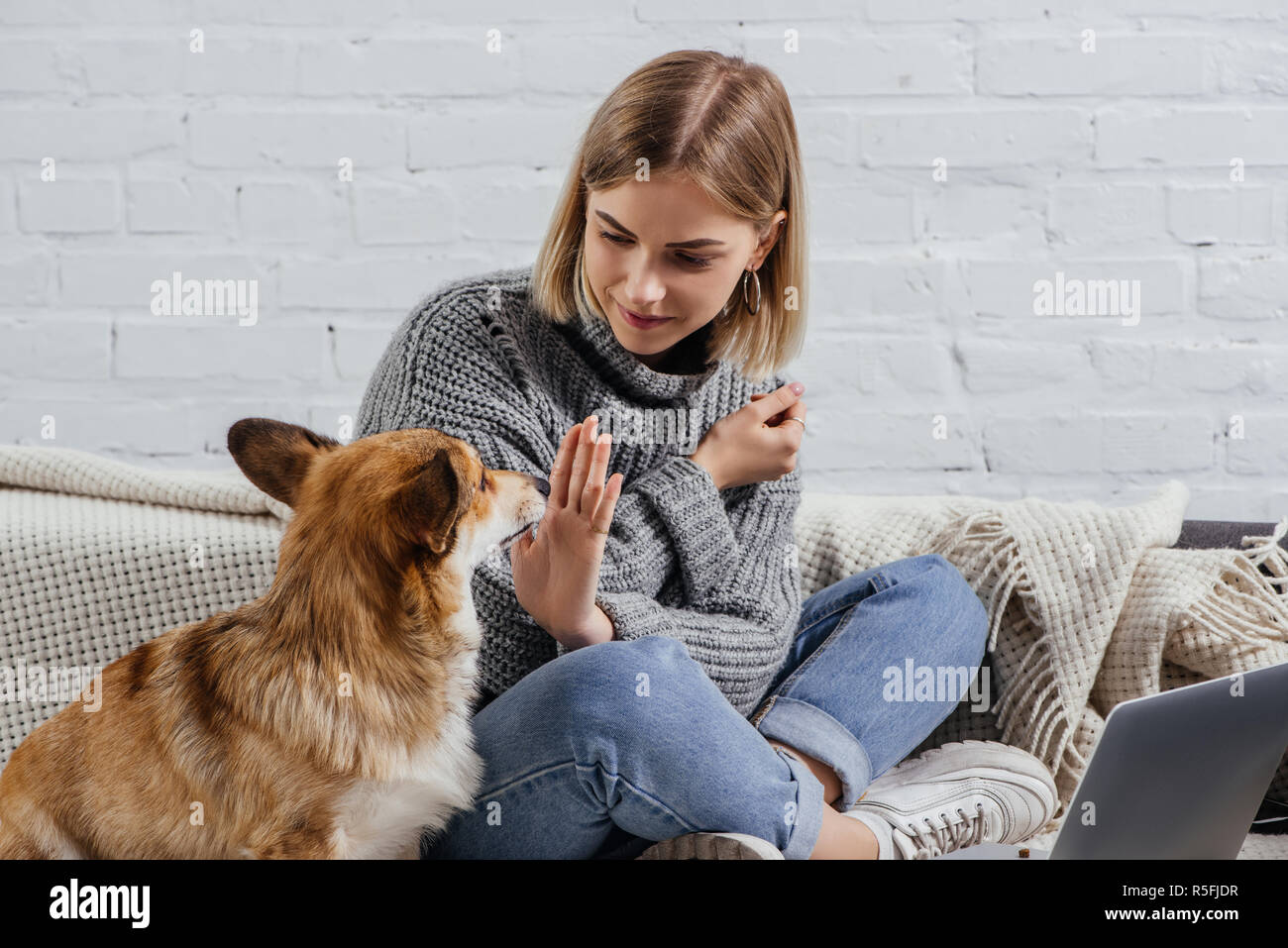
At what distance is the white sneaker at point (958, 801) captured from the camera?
1.21 m

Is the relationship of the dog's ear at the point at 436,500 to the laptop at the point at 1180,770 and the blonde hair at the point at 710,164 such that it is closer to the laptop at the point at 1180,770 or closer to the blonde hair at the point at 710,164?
the blonde hair at the point at 710,164

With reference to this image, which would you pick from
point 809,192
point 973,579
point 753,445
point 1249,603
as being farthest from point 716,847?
point 809,192

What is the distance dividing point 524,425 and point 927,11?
104 cm

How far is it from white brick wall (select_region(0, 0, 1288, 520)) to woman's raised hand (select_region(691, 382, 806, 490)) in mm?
517

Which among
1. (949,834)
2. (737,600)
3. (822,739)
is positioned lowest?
(949,834)

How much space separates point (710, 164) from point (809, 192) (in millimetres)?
670

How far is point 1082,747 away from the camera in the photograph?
1.43 meters

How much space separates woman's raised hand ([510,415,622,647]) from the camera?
0.95 m

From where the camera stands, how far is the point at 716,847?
38.7 inches

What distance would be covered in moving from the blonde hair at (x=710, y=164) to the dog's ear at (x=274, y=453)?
366 mm

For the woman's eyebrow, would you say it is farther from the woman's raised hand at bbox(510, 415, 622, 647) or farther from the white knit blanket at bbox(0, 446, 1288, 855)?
the white knit blanket at bbox(0, 446, 1288, 855)

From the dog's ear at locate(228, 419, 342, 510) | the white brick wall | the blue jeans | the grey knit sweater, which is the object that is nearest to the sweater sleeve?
the grey knit sweater

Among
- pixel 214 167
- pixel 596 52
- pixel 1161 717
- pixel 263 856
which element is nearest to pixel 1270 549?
pixel 1161 717

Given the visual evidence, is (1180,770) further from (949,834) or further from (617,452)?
(617,452)
